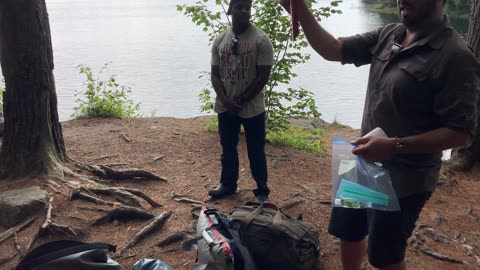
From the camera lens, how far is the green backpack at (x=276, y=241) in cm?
312

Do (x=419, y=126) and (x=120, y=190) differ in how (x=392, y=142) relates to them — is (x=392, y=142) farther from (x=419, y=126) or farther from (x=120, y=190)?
(x=120, y=190)

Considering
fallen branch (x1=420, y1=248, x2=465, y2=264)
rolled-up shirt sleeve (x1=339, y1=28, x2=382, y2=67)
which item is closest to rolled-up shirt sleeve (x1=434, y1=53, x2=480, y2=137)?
rolled-up shirt sleeve (x1=339, y1=28, x2=382, y2=67)

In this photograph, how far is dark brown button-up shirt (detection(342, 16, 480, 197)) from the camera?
2.12 metres

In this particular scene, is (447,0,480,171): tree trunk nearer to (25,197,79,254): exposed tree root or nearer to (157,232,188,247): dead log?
(157,232,188,247): dead log

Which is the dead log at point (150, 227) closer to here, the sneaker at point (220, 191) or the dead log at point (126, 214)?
the dead log at point (126, 214)

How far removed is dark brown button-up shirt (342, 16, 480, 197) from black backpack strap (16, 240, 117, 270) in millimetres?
1635

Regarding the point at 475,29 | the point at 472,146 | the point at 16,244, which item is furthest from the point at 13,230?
the point at 475,29

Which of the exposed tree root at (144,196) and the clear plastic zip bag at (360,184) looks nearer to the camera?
the clear plastic zip bag at (360,184)

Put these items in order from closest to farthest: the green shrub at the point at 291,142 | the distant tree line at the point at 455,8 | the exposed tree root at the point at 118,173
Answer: the exposed tree root at the point at 118,173 → the green shrub at the point at 291,142 → the distant tree line at the point at 455,8

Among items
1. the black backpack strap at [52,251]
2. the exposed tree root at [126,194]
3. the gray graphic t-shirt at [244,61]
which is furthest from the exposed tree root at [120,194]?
the black backpack strap at [52,251]

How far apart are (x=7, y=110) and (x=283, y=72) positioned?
347 cm

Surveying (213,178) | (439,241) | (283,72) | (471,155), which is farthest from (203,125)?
(439,241)

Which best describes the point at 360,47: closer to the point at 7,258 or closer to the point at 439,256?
the point at 439,256

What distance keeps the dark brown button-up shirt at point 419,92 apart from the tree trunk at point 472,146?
10.1 ft
